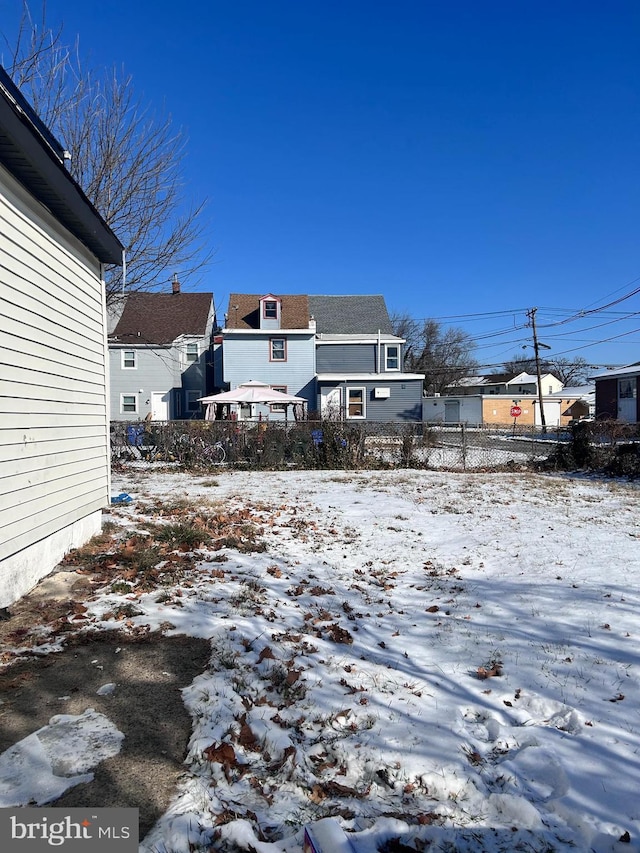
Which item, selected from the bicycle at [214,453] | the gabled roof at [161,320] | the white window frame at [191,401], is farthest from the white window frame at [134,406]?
the bicycle at [214,453]

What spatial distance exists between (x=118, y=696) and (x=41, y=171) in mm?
4074

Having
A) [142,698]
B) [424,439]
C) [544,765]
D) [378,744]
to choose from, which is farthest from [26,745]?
[424,439]

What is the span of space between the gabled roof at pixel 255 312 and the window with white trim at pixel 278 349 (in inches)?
30.1

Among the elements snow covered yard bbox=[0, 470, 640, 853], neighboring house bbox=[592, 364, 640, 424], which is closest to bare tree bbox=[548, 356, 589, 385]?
neighboring house bbox=[592, 364, 640, 424]

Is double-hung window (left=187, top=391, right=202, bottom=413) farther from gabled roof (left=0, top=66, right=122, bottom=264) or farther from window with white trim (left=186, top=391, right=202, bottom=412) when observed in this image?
gabled roof (left=0, top=66, right=122, bottom=264)

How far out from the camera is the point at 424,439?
15.0m

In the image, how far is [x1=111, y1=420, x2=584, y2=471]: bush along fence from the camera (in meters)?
14.6

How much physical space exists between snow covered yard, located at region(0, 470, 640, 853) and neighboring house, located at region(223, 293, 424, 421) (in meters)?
18.4

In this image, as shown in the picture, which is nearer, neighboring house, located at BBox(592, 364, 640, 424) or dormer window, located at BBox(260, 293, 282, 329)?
dormer window, located at BBox(260, 293, 282, 329)

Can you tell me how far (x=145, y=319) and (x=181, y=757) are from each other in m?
28.5

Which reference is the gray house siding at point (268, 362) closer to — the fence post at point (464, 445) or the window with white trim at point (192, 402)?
the window with white trim at point (192, 402)

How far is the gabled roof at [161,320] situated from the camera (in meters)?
27.5

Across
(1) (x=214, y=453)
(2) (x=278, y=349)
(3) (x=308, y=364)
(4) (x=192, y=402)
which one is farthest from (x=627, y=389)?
(1) (x=214, y=453)

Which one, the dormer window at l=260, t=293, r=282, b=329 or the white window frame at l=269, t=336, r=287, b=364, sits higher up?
the dormer window at l=260, t=293, r=282, b=329
